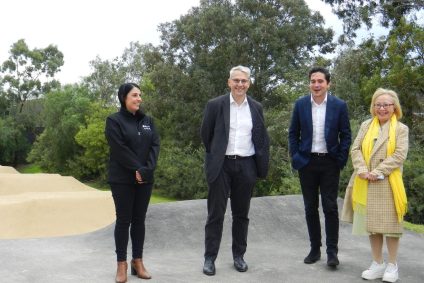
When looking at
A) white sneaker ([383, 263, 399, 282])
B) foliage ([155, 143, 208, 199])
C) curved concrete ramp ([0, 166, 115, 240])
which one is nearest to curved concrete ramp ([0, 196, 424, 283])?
white sneaker ([383, 263, 399, 282])

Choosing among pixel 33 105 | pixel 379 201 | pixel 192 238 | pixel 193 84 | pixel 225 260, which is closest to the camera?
pixel 379 201

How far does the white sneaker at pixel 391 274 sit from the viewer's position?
3.98 m

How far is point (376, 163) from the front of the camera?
4039mm

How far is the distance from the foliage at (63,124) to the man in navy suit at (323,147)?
2633cm

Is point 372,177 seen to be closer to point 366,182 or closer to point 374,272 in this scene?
point 366,182

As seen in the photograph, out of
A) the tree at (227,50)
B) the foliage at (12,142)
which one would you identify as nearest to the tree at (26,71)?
the foliage at (12,142)

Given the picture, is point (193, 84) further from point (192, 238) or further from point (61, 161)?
point (192, 238)

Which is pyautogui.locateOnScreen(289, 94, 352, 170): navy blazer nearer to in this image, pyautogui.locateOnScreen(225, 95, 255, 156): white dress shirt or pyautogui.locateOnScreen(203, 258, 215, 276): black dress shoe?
pyautogui.locateOnScreen(225, 95, 255, 156): white dress shirt

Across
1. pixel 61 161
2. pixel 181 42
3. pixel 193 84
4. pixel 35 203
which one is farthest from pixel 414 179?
pixel 61 161

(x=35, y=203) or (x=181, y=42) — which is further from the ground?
(x=181, y=42)

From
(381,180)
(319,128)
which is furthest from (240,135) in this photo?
(381,180)

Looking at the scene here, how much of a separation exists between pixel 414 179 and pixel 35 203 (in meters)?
9.01

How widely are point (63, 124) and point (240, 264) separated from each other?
26910 millimetres

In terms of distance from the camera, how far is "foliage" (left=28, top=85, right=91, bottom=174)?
29984mm
